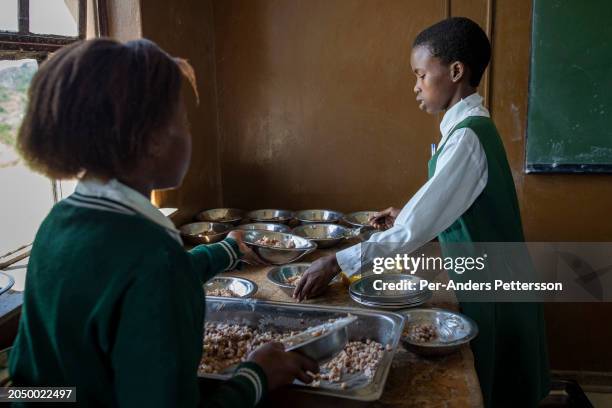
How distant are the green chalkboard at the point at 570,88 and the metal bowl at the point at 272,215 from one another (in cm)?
147

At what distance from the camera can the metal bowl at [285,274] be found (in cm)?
207

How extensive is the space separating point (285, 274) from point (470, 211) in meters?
0.81

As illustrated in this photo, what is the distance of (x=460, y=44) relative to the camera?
1961 mm

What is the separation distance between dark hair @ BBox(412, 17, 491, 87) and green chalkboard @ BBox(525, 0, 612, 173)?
1370mm

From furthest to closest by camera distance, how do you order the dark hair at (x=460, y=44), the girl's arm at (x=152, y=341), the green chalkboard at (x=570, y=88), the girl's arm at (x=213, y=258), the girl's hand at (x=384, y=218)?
1. the green chalkboard at (x=570, y=88)
2. the girl's hand at (x=384, y=218)
3. the dark hair at (x=460, y=44)
4. the girl's arm at (x=213, y=258)
5. the girl's arm at (x=152, y=341)

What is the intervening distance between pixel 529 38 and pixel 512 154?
674 millimetres

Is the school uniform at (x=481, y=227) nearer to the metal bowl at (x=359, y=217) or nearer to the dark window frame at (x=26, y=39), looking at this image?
the metal bowl at (x=359, y=217)

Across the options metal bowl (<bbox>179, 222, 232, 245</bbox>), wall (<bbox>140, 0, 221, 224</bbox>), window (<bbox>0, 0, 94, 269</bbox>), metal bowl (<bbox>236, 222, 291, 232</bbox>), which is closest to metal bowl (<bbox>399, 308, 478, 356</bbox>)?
metal bowl (<bbox>236, 222, 291, 232</bbox>)

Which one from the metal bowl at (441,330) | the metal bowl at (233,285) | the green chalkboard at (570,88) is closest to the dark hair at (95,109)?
the metal bowl at (441,330)

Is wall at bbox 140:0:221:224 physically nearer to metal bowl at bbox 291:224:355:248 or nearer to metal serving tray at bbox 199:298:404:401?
metal bowl at bbox 291:224:355:248

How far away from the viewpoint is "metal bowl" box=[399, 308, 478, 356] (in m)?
1.51

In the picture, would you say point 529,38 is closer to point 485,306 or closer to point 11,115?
point 485,306

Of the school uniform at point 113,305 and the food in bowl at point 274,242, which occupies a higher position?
the school uniform at point 113,305

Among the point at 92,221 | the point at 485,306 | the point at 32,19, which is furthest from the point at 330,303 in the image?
the point at 32,19
